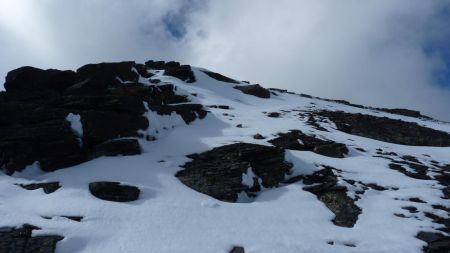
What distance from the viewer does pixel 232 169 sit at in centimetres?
1909

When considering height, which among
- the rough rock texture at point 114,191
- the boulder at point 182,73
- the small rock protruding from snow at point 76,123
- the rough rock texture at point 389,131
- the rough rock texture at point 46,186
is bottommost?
the rough rock texture at point 46,186

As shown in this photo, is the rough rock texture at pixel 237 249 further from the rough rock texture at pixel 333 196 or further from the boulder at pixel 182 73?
the boulder at pixel 182 73

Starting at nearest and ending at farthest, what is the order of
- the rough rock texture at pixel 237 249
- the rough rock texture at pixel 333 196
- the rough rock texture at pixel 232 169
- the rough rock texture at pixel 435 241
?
the rough rock texture at pixel 237 249
the rough rock texture at pixel 435 241
the rough rock texture at pixel 333 196
the rough rock texture at pixel 232 169

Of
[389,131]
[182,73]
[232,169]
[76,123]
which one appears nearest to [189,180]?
[232,169]

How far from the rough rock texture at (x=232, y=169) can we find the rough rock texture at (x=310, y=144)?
3.54 meters

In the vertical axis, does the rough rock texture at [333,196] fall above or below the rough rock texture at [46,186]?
above

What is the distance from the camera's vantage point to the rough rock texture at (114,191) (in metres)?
15.9

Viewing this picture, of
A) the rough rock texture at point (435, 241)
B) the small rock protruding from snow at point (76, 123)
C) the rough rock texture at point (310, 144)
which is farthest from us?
the rough rock texture at point (310, 144)

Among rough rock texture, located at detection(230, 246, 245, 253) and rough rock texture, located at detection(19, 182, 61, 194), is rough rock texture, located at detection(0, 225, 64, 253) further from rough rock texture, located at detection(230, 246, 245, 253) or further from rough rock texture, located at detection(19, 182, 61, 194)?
rough rock texture, located at detection(230, 246, 245, 253)

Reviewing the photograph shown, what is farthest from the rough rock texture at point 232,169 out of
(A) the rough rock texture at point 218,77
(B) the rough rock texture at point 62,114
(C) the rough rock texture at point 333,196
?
(A) the rough rock texture at point 218,77

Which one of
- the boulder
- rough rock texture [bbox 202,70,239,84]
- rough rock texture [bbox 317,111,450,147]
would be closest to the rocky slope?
rough rock texture [bbox 317,111,450,147]

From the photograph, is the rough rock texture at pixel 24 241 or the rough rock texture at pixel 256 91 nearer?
the rough rock texture at pixel 24 241

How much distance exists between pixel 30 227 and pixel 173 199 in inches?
201

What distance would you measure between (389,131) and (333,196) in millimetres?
18357
